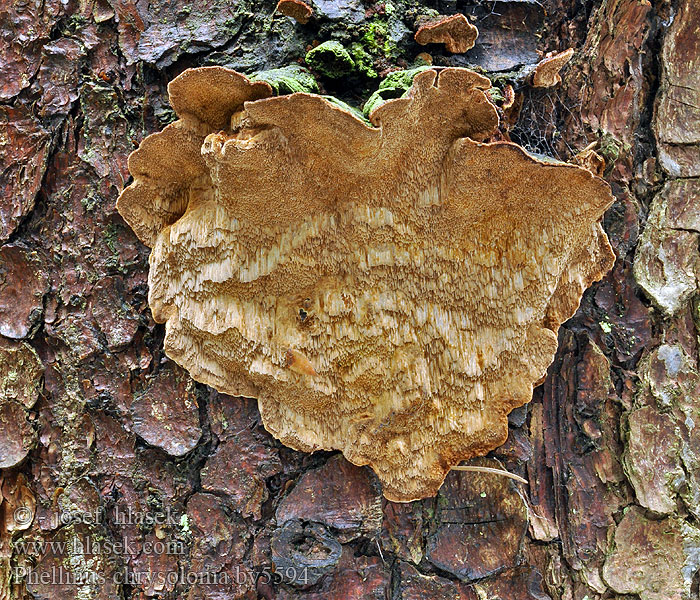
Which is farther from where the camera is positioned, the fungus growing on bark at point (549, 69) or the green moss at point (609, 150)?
the green moss at point (609, 150)

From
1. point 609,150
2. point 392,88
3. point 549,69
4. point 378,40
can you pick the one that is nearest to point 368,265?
point 392,88

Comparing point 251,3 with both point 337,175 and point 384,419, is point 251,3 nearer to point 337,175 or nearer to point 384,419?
point 337,175

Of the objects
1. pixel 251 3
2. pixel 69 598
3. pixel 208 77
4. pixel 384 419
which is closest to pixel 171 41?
pixel 251 3

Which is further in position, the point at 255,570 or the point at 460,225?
the point at 255,570

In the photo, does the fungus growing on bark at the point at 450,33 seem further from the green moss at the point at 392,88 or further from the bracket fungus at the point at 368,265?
the bracket fungus at the point at 368,265

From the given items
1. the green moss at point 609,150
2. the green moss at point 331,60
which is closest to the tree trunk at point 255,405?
the green moss at point 609,150

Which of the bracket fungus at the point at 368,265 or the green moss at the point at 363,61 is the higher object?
the green moss at the point at 363,61
